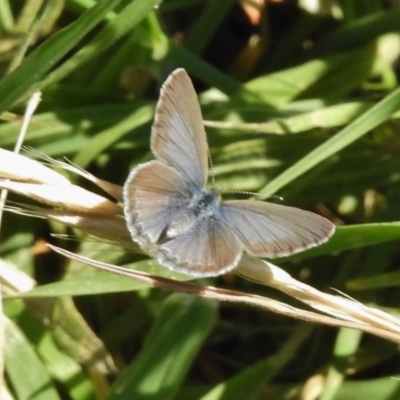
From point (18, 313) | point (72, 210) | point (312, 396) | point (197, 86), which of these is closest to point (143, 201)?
point (72, 210)

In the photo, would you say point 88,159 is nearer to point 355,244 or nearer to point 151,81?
point 151,81

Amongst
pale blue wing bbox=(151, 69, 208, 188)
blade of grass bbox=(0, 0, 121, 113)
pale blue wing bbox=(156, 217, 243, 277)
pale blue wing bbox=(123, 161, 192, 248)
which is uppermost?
blade of grass bbox=(0, 0, 121, 113)

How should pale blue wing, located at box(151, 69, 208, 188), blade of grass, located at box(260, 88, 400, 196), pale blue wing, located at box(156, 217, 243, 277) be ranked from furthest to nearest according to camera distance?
blade of grass, located at box(260, 88, 400, 196) < pale blue wing, located at box(151, 69, 208, 188) < pale blue wing, located at box(156, 217, 243, 277)

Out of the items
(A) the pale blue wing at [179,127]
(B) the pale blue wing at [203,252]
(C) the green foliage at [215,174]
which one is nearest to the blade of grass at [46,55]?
(C) the green foliage at [215,174]

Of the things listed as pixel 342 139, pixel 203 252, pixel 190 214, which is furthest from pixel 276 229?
pixel 342 139

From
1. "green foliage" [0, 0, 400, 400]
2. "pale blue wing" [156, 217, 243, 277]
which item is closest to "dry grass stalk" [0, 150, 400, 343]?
"pale blue wing" [156, 217, 243, 277]

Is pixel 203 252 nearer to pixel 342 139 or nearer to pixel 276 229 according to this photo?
pixel 276 229

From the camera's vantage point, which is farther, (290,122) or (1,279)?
(290,122)

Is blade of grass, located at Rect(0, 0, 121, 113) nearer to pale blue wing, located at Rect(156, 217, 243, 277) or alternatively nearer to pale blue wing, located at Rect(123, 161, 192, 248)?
pale blue wing, located at Rect(123, 161, 192, 248)
